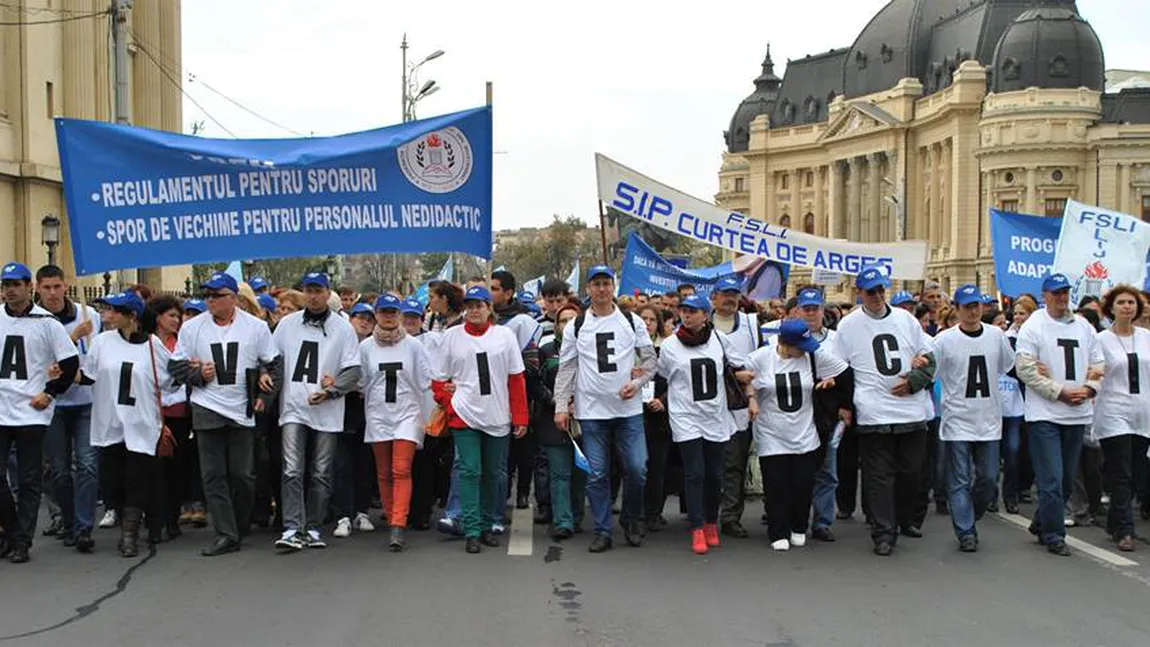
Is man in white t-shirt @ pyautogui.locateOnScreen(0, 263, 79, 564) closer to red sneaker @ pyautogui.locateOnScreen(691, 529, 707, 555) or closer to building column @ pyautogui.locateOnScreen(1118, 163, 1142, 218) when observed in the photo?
red sneaker @ pyautogui.locateOnScreen(691, 529, 707, 555)

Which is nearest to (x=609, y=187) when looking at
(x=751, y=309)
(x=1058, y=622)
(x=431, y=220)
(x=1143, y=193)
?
(x=751, y=309)

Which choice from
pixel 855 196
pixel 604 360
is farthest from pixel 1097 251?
pixel 855 196

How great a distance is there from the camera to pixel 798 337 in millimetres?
9414

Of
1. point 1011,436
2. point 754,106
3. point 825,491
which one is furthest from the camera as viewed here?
point 754,106

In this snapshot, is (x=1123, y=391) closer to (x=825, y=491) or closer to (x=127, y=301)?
(x=825, y=491)

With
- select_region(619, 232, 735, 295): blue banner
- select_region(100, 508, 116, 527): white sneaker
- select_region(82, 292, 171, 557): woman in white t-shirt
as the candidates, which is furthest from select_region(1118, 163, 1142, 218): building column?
select_region(82, 292, 171, 557): woman in white t-shirt

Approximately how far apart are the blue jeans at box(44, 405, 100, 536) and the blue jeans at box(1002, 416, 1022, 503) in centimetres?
781

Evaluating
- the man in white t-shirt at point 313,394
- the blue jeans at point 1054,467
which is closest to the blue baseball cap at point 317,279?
the man in white t-shirt at point 313,394

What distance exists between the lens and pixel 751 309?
13.2 m

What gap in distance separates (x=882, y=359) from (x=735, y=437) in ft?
4.63

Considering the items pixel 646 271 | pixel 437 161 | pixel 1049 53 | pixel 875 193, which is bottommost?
pixel 646 271

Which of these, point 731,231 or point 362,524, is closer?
point 362,524

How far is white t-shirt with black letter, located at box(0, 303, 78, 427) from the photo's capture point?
8.69 meters

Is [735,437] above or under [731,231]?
under
